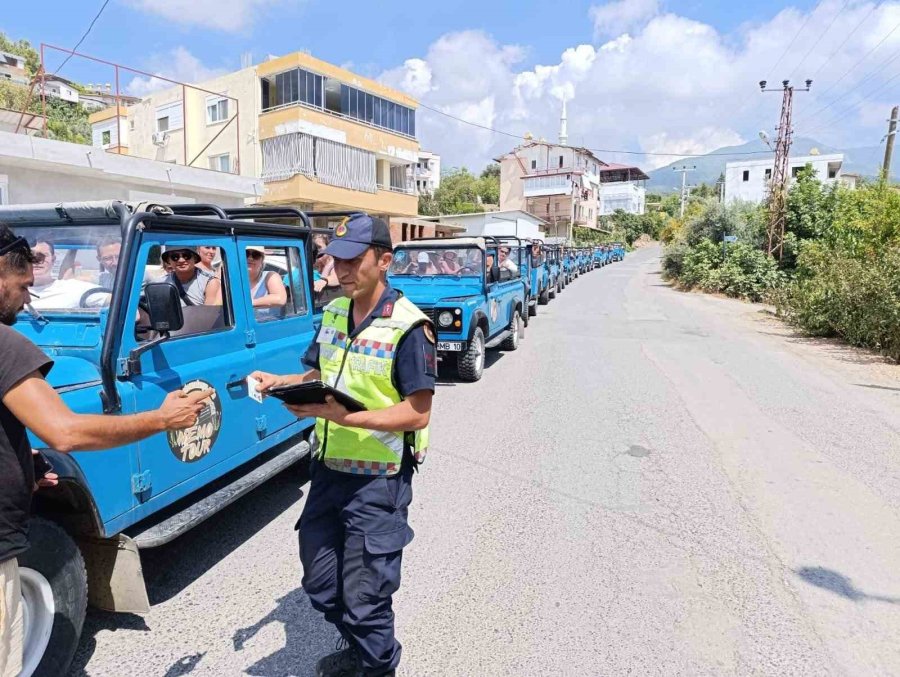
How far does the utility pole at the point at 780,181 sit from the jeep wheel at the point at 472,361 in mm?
19753

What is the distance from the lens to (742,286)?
23.8 metres

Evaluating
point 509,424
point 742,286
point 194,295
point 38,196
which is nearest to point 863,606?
point 509,424

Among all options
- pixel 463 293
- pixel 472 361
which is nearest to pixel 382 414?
pixel 472 361

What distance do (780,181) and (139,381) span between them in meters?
26.9

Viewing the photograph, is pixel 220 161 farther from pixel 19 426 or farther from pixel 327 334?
pixel 19 426

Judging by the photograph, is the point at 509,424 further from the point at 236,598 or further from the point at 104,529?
the point at 104,529

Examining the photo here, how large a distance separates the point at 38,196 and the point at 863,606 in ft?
52.6

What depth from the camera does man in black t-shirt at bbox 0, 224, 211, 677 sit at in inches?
67.0

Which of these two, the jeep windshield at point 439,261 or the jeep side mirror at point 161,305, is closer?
the jeep side mirror at point 161,305

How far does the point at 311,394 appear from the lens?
202 cm

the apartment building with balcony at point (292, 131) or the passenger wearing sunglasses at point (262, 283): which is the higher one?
the apartment building with balcony at point (292, 131)

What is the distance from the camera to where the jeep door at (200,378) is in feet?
10.0

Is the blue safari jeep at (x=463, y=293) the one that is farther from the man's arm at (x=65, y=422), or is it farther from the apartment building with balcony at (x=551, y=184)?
the apartment building with balcony at (x=551, y=184)

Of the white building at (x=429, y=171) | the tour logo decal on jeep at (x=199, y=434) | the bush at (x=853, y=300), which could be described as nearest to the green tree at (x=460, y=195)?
the white building at (x=429, y=171)
